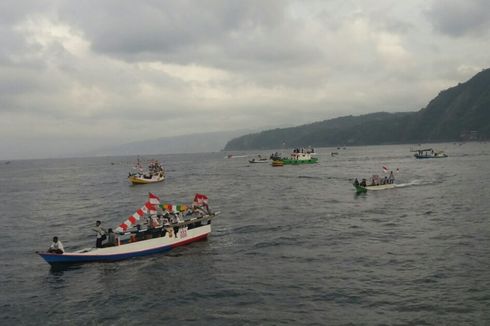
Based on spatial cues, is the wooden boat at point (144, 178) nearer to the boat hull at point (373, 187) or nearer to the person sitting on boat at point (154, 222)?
the boat hull at point (373, 187)

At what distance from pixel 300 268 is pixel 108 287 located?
12992 mm

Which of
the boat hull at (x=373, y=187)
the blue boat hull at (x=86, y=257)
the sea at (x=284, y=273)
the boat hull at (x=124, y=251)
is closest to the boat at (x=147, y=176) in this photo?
the sea at (x=284, y=273)

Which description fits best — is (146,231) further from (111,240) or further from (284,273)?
(284,273)

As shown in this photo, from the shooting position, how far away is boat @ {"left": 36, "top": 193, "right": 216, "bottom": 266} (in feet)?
110

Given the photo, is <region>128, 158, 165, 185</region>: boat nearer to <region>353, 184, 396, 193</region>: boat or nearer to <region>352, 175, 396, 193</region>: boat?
<region>352, 175, 396, 193</region>: boat

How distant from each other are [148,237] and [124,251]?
2237mm

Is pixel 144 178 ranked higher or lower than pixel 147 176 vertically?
lower

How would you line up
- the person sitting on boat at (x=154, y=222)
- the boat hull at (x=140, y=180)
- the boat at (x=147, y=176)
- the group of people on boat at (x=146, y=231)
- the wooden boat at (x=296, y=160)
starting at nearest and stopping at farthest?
the group of people on boat at (x=146, y=231) < the person sitting on boat at (x=154, y=222) < the boat hull at (x=140, y=180) < the boat at (x=147, y=176) < the wooden boat at (x=296, y=160)

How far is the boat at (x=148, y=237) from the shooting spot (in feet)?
110

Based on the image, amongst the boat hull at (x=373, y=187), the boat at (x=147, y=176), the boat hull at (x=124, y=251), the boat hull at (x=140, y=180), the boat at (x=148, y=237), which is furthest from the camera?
the boat at (x=147, y=176)

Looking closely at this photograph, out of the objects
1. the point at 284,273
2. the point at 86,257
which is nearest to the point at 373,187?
the point at 284,273

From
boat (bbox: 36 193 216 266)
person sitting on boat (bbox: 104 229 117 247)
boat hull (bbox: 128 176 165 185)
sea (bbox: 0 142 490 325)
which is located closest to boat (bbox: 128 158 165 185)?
boat hull (bbox: 128 176 165 185)

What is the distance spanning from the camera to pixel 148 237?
35844 mm

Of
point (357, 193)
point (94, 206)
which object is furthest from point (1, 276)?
point (357, 193)
